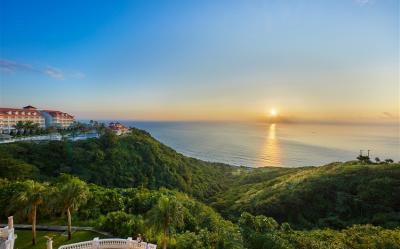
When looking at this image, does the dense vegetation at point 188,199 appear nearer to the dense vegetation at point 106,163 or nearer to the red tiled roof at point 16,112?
the dense vegetation at point 106,163

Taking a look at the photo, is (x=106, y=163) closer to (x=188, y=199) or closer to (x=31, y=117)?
(x=188, y=199)

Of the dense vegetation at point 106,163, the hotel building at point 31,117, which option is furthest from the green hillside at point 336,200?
the hotel building at point 31,117

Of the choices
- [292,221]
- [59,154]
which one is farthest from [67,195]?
[59,154]

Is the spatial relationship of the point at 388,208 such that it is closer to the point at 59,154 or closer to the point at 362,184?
the point at 362,184

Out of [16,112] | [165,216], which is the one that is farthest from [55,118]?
[165,216]

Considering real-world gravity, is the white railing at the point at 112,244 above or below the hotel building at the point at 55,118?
below

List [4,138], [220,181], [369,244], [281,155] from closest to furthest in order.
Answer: [369,244]
[4,138]
[220,181]
[281,155]

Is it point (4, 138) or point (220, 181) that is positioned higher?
point (4, 138)
